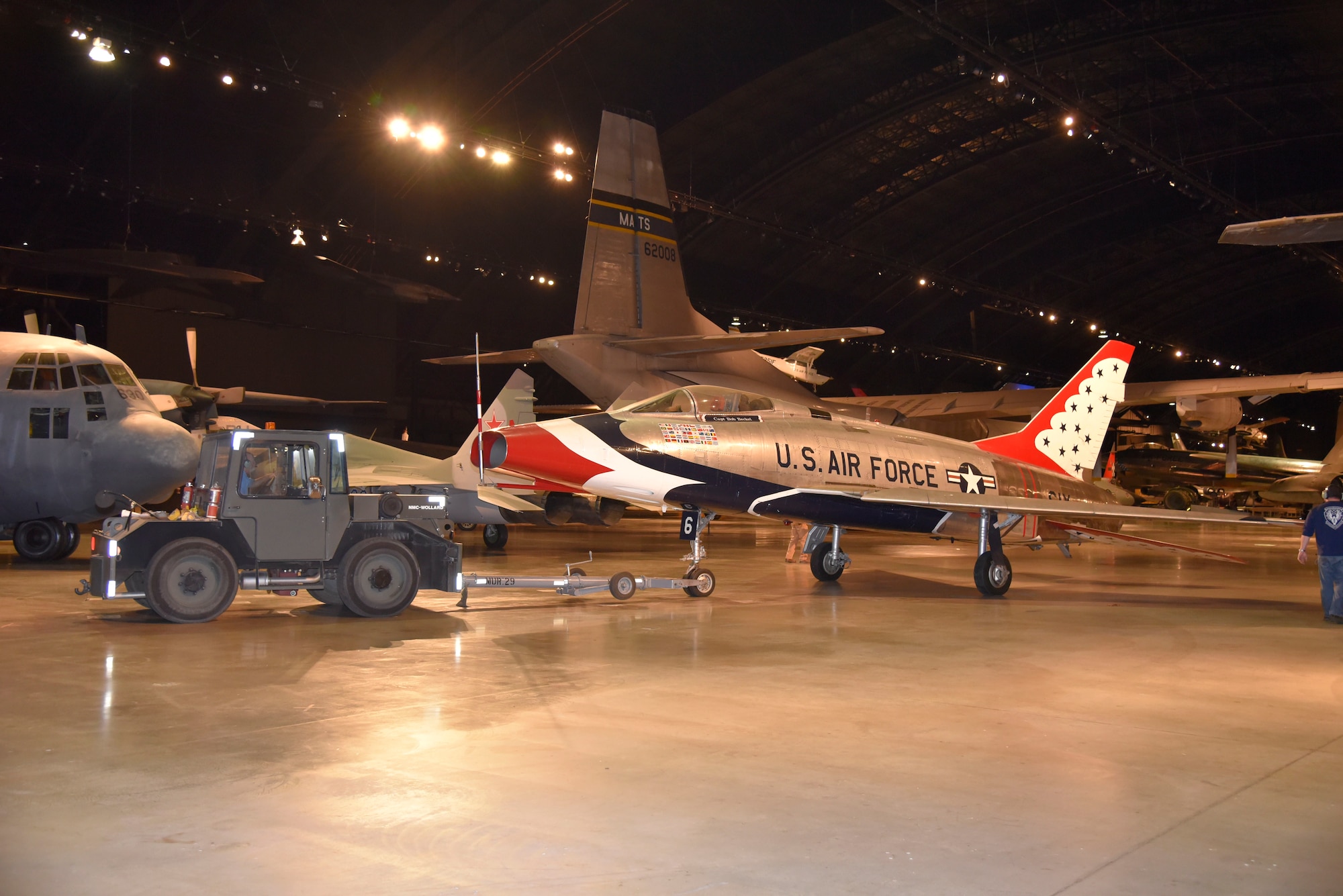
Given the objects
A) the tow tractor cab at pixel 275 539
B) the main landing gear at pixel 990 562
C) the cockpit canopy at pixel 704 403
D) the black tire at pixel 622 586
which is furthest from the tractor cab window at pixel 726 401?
the tow tractor cab at pixel 275 539

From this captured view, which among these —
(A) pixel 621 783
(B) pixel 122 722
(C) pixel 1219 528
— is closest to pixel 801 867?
(A) pixel 621 783

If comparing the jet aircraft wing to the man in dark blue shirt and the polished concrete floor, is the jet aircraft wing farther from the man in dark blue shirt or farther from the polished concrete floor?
the polished concrete floor

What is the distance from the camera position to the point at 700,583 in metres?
11.9

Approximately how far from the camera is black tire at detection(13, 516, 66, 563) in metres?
15.8

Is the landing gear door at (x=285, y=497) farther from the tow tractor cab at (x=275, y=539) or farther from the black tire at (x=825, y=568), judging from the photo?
the black tire at (x=825, y=568)

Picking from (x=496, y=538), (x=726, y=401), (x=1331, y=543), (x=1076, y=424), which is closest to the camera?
(x=1331, y=543)

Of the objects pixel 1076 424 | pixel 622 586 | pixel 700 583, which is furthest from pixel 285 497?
pixel 1076 424

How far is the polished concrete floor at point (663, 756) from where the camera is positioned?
362 cm

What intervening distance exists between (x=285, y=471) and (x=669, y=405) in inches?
171

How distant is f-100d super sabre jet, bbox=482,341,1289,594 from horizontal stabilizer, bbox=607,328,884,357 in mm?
1708

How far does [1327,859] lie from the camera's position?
12.3 feet

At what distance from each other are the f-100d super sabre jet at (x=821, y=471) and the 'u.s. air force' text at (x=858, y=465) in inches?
0.6

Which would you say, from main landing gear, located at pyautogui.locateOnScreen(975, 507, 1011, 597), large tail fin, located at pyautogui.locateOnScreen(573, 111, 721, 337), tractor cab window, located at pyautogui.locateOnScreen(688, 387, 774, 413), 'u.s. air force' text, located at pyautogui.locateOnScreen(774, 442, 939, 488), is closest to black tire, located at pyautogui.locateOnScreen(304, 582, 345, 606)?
tractor cab window, located at pyautogui.locateOnScreen(688, 387, 774, 413)

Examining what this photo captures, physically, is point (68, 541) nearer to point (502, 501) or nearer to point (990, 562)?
point (502, 501)
